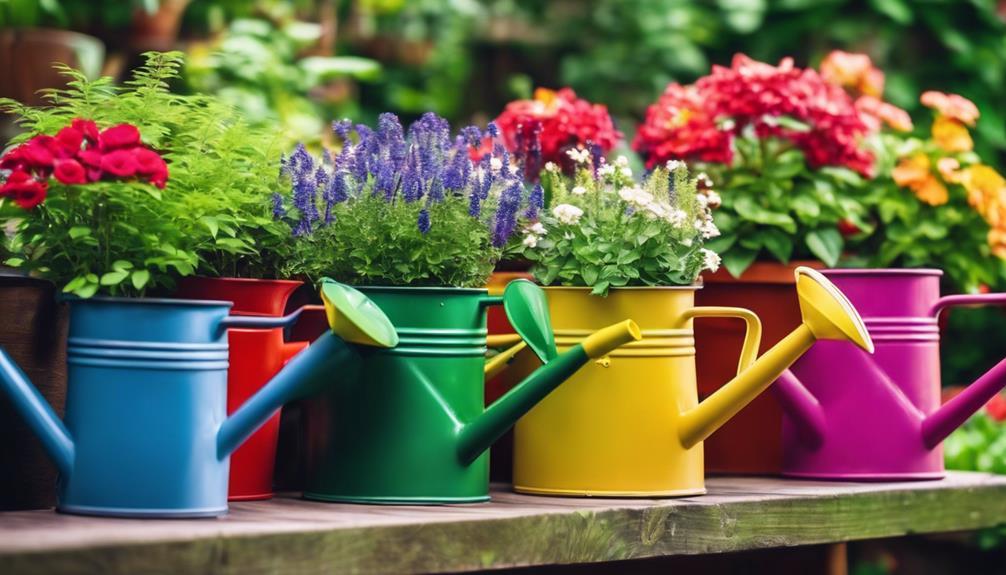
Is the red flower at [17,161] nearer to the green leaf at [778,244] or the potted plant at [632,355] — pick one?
the potted plant at [632,355]

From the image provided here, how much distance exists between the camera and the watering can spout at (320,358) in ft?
4.44

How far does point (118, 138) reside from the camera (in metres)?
1.34

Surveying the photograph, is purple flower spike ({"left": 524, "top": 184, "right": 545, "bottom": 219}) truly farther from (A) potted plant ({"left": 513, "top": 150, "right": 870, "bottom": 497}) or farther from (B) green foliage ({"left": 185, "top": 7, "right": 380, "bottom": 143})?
(B) green foliage ({"left": 185, "top": 7, "right": 380, "bottom": 143})

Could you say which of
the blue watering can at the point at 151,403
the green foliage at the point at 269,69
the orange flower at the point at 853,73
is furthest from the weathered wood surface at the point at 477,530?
the green foliage at the point at 269,69

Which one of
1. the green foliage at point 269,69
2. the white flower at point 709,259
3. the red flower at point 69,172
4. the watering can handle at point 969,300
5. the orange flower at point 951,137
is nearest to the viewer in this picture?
the red flower at point 69,172

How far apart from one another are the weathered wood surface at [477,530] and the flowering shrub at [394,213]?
28cm

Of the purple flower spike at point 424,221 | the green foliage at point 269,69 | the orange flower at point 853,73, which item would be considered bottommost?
the purple flower spike at point 424,221

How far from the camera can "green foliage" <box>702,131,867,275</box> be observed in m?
2.01

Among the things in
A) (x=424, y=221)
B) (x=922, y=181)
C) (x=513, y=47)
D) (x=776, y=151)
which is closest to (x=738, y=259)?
(x=776, y=151)

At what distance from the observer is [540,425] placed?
1646 mm

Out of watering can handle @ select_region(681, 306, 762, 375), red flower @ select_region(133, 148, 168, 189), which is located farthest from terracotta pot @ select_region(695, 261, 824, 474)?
red flower @ select_region(133, 148, 168, 189)

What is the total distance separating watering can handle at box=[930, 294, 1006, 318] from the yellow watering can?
359 millimetres

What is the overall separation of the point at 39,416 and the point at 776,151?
129 cm

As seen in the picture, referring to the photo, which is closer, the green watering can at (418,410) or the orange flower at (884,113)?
the green watering can at (418,410)
